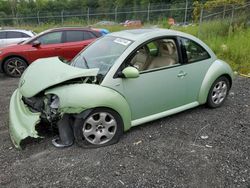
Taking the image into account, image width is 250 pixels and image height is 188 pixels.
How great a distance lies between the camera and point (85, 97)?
10.4ft

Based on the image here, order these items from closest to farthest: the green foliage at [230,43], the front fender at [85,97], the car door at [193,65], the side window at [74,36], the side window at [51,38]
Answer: the front fender at [85,97], the car door at [193,65], the green foliage at [230,43], the side window at [51,38], the side window at [74,36]

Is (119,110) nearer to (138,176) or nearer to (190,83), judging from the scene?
(138,176)

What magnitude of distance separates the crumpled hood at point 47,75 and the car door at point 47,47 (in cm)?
388

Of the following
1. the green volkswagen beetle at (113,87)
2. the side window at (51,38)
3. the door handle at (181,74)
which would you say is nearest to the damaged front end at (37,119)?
the green volkswagen beetle at (113,87)

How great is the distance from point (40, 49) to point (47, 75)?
14.7ft

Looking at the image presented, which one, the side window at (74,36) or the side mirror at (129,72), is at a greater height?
the side window at (74,36)

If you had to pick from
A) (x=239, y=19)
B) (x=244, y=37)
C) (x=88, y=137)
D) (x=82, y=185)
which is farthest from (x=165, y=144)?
(x=239, y=19)

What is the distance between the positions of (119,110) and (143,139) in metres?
0.61

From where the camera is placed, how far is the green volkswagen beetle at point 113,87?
325cm

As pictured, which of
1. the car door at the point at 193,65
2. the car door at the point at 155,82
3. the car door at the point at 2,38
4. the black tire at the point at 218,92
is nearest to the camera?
the car door at the point at 155,82

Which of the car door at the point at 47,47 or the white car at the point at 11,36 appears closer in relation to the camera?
the car door at the point at 47,47

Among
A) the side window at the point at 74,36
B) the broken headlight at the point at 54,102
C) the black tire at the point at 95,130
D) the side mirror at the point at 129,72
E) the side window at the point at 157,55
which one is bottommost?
the black tire at the point at 95,130

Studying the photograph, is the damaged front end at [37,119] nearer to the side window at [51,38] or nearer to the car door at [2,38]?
the side window at [51,38]

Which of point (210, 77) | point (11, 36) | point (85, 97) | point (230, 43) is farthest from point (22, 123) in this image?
point (11, 36)
